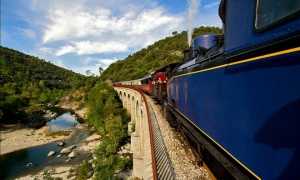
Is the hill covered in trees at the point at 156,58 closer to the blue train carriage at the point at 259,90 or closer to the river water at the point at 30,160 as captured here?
the river water at the point at 30,160

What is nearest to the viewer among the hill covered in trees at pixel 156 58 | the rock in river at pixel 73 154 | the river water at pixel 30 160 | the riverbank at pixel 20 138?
the river water at pixel 30 160

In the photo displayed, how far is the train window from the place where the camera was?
5.52 ft

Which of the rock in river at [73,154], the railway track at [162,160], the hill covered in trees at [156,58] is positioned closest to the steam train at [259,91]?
the railway track at [162,160]

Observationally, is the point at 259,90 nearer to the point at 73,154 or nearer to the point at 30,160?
the point at 73,154

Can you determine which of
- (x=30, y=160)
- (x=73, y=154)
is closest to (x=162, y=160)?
(x=73, y=154)

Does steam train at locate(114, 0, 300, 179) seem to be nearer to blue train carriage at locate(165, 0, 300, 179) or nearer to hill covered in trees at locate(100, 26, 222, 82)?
blue train carriage at locate(165, 0, 300, 179)

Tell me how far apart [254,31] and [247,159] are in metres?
1.88

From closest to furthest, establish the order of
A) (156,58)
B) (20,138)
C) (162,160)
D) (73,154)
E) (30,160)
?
(162,160) < (30,160) < (73,154) < (20,138) < (156,58)

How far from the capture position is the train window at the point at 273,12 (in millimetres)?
1682

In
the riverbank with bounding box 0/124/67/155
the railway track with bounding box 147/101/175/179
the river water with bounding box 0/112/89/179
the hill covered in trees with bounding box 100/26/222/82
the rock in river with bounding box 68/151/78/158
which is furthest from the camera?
the hill covered in trees with bounding box 100/26/222/82

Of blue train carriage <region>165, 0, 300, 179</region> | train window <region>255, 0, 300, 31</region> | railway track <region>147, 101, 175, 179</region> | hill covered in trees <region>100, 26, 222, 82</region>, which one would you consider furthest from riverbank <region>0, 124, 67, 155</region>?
hill covered in trees <region>100, 26, 222, 82</region>

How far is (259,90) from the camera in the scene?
1986mm

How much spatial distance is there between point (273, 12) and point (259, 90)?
3.28ft

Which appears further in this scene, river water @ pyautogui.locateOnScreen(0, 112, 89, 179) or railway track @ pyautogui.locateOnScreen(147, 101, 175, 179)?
river water @ pyautogui.locateOnScreen(0, 112, 89, 179)
